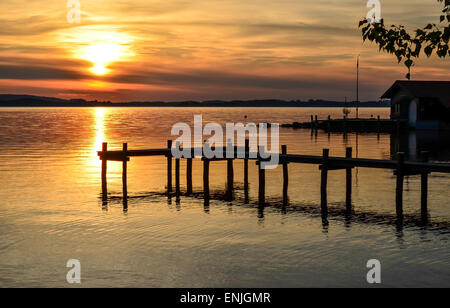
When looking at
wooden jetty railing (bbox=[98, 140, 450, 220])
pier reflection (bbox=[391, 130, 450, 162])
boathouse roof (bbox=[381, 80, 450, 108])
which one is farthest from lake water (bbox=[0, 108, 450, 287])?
boathouse roof (bbox=[381, 80, 450, 108])

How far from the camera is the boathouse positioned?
71.3m

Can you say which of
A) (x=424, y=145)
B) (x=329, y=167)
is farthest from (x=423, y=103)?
(x=329, y=167)

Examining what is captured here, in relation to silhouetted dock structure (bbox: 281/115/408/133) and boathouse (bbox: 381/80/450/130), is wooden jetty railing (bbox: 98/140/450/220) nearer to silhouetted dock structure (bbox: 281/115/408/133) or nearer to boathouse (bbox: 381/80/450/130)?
boathouse (bbox: 381/80/450/130)

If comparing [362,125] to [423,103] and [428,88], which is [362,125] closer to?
[423,103]

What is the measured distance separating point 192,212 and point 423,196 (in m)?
8.57

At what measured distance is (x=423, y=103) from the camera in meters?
72.3

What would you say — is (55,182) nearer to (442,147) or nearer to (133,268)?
(133,268)

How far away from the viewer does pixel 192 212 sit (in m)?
23.1

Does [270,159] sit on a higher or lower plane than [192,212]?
higher

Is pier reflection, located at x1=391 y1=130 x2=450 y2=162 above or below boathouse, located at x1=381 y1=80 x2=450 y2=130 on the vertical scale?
below

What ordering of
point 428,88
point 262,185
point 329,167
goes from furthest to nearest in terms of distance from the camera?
1. point 428,88
2. point 262,185
3. point 329,167

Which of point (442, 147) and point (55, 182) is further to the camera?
point (442, 147)

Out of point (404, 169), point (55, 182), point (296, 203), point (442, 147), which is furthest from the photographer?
point (442, 147)
